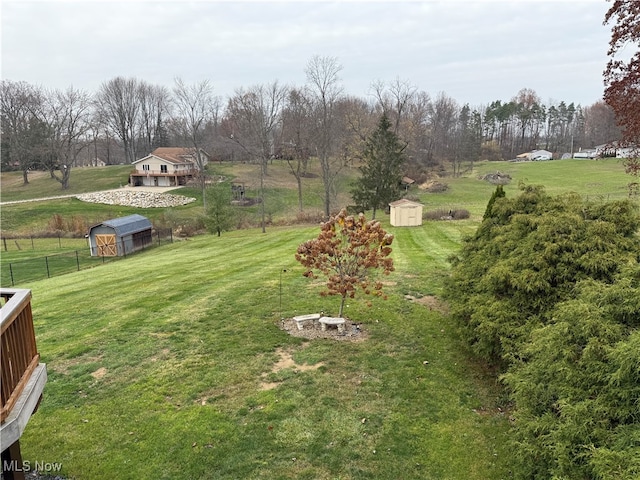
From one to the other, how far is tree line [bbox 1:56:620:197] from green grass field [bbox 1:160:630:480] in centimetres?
Result: 2630

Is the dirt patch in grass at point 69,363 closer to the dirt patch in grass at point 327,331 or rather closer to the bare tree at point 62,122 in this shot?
the dirt patch in grass at point 327,331

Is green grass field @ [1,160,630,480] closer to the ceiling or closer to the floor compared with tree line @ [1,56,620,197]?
closer to the floor

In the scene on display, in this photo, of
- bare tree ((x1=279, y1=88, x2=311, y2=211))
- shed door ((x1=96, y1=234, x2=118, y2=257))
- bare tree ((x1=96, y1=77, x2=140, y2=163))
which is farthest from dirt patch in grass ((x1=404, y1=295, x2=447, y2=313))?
bare tree ((x1=96, y1=77, x2=140, y2=163))

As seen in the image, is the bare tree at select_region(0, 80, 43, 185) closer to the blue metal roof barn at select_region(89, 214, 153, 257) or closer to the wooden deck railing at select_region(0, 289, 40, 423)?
the blue metal roof barn at select_region(89, 214, 153, 257)

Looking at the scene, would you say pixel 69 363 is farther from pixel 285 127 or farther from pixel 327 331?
pixel 285 127

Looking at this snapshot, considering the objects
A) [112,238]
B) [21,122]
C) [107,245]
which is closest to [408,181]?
[112,238]

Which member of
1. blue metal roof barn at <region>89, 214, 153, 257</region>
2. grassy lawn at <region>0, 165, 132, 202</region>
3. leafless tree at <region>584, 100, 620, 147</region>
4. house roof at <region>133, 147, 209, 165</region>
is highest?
leafless tree at <region>584, 100, 620, 147</region>

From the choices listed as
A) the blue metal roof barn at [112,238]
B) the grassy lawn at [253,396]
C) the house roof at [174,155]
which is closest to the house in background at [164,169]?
the house roof at [174,155]

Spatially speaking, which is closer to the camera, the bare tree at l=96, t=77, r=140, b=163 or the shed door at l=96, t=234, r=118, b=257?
the shed door at l=96, t=234, r=118, b=257

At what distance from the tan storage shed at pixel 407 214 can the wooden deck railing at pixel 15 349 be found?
2195 centimetres

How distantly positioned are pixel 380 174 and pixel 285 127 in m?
27.9

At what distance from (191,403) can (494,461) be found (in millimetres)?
4122

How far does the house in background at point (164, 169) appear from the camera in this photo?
5341 cm

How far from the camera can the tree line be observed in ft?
143
